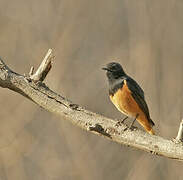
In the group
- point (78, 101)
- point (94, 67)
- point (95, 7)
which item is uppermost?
point (95, 7)

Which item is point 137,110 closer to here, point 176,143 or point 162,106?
point 162,106

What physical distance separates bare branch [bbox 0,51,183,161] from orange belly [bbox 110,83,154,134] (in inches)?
50.1

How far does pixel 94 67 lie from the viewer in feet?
23.5

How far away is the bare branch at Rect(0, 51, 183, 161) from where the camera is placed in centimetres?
452

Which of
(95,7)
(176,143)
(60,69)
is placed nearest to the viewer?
(176,143)

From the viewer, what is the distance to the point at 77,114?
4.63 metres

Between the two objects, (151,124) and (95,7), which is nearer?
(151,124)

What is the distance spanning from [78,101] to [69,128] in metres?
0.64

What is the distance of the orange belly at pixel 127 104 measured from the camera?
5926 mm

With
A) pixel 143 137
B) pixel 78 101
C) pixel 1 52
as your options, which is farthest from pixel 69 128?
pixel 1 52

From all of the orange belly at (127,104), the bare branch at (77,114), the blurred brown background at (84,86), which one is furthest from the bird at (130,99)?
the bare branch at (77,114)

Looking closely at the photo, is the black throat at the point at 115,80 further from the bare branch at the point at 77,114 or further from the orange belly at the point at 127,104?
the bare branch at the point at 77,114

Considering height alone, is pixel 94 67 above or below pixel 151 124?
above

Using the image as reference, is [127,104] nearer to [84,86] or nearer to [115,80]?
[115,80]
